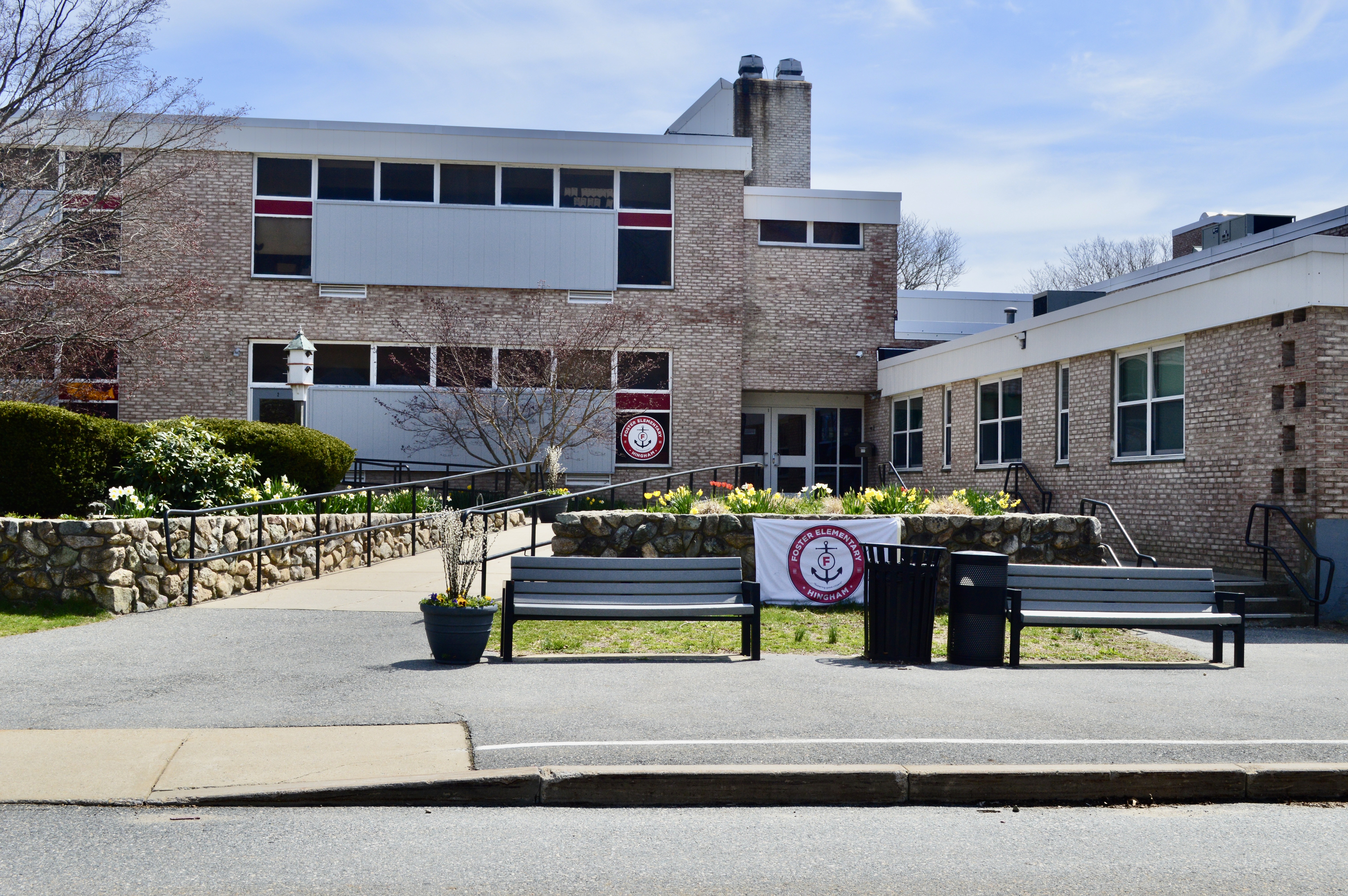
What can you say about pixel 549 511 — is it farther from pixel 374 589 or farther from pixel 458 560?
pixel 458 560

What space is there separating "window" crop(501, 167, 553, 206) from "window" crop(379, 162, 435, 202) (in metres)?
1.60

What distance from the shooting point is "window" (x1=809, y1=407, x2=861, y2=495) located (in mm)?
28203

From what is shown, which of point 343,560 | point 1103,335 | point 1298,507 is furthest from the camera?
point 1103,335

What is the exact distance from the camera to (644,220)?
85.9ft

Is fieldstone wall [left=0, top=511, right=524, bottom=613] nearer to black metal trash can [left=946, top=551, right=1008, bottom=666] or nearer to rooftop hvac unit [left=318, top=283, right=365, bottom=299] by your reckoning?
→ black metal trash can [left=946, top=551, right=1008, bottom=666]

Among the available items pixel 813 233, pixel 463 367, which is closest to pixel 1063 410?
pixel 813 233

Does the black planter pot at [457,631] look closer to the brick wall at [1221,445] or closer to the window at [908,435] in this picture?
the brick wall at [1221,445]

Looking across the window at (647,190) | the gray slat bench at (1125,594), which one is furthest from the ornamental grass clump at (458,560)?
the window at (647,190)

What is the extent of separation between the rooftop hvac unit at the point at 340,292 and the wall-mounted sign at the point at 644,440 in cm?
646

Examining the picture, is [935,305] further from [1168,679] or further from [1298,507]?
[1168,679]

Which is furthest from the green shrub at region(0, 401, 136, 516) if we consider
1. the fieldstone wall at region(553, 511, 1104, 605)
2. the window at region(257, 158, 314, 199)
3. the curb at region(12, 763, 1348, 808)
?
the window at region(257, 158, 314, 199)

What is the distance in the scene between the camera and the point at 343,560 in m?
15.9

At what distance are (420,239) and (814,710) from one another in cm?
1998

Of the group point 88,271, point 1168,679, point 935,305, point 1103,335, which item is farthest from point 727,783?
point 935,305
